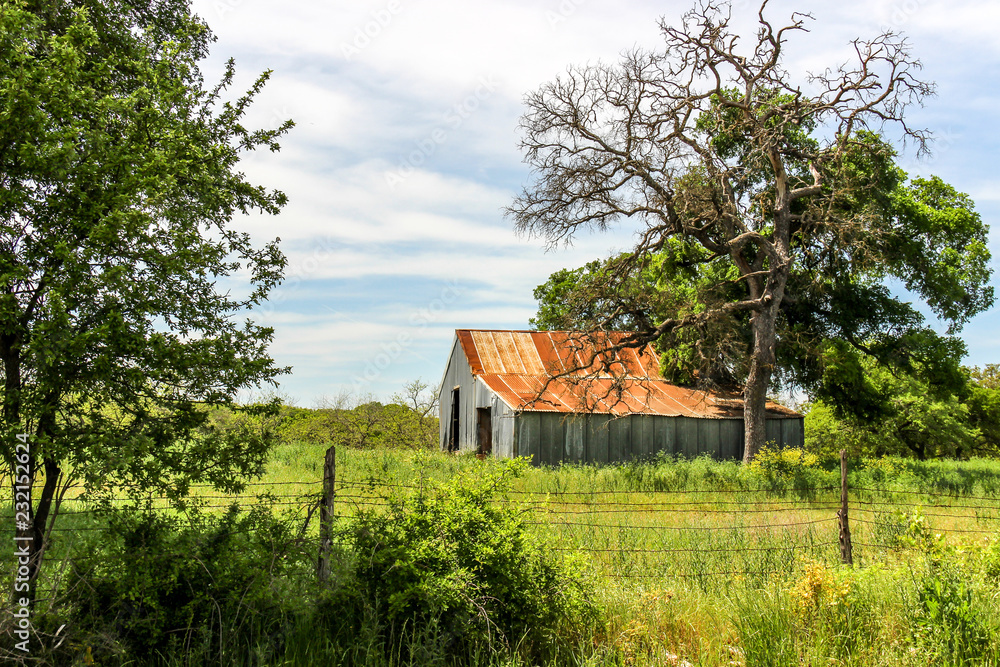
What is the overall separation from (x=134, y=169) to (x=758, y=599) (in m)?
6.62

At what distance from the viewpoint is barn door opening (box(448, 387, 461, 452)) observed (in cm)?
3027

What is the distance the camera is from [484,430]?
26.3 m

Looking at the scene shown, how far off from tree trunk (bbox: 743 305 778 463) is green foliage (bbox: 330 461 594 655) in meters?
17.3

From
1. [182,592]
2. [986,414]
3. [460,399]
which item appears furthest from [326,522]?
[986,414]

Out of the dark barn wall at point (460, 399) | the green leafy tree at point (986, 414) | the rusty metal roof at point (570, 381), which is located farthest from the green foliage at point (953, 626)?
the green leafy tree at point (986, 414)

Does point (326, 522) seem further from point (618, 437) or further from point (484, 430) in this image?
point (484, 430)

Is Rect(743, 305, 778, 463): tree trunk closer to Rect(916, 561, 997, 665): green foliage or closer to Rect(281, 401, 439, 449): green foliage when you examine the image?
Rect(281, 401, 439, 449): green foliage

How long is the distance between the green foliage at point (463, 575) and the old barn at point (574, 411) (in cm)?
1416

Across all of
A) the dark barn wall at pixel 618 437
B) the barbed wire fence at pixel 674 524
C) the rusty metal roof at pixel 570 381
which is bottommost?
the barbed wire fence at pixel 674 524

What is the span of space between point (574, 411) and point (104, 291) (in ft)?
58.3

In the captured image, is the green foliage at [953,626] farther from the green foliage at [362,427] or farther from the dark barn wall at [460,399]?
the green foliage at [362,427]

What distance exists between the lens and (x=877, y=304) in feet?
77.5

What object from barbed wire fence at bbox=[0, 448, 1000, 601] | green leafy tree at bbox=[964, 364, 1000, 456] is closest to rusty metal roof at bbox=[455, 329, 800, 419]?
barbed wire fence at bbox=[0, 448, 1000, 601]

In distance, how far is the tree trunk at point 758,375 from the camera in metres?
21.6
